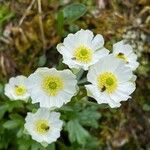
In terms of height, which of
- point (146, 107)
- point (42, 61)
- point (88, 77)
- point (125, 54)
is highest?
point (88, 77)

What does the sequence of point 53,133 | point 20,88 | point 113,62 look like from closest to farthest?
point 113,62 < point 53,133 < point 20,88

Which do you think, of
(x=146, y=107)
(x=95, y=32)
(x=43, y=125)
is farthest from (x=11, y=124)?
(x=146, y=107)

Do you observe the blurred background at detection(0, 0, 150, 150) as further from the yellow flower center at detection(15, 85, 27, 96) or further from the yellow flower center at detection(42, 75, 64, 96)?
the yellow flower center at detection(42, 75, 64, 96)

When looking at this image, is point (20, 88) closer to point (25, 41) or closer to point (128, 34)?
point (25, 41)

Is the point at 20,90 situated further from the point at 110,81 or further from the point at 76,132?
the point at 110,81

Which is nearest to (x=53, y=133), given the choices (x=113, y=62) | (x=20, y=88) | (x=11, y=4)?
(x=20, y=88)

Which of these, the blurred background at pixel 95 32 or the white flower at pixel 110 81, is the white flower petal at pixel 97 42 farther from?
the blurred background at pixel 95 32

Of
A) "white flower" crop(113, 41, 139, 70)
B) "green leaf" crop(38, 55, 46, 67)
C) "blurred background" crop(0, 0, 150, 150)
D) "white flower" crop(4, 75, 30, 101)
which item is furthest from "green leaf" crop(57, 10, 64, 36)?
"white flower" crop(113, 41, 139, 70)
